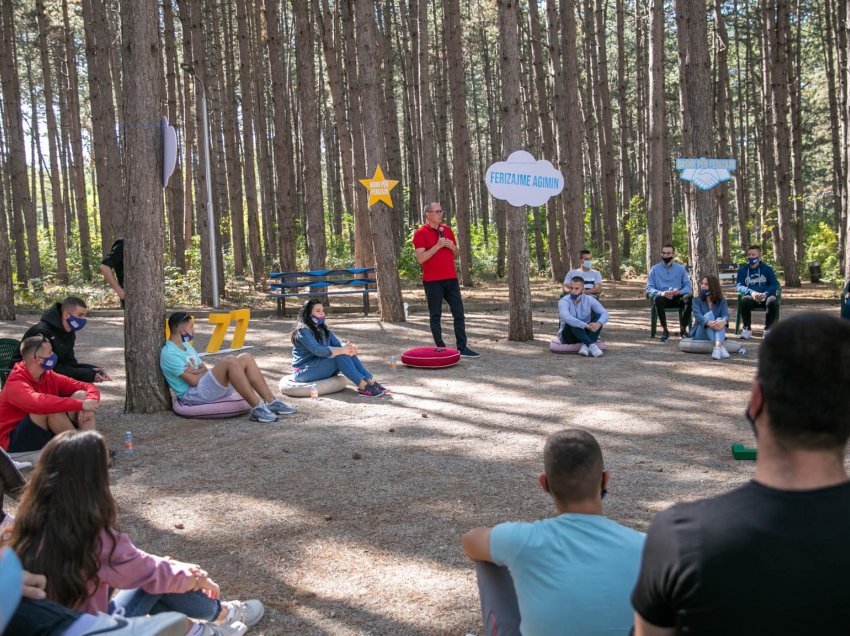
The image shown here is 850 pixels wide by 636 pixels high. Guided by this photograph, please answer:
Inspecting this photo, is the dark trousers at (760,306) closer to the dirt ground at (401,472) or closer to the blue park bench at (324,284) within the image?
the dirt ground at (401,472)

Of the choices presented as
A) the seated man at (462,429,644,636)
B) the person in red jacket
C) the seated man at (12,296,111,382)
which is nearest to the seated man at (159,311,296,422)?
the seated man at (12,296,111,382)

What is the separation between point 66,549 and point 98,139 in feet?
68.0

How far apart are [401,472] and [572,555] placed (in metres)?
3.99

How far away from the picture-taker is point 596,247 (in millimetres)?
30641

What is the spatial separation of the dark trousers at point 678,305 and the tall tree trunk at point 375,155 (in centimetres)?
490

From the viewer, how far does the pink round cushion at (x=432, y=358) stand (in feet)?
35.7

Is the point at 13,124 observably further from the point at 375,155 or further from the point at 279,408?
the point at 279,408

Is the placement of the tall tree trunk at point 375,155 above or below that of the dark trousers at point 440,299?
above

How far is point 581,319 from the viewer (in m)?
11.7

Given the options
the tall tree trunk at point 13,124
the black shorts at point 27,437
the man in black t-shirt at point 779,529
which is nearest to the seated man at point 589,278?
the black shorts at point 27,437

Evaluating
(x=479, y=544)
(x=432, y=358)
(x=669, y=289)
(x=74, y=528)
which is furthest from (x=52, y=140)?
(x=479, y=544)

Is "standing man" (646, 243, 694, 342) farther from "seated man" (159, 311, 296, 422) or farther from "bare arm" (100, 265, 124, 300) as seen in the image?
"bare arm" (100, 265, 124, 300)

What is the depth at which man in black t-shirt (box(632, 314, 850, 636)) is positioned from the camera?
1504 mm

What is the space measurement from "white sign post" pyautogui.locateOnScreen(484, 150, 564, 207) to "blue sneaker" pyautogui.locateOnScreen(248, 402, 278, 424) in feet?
17.2
